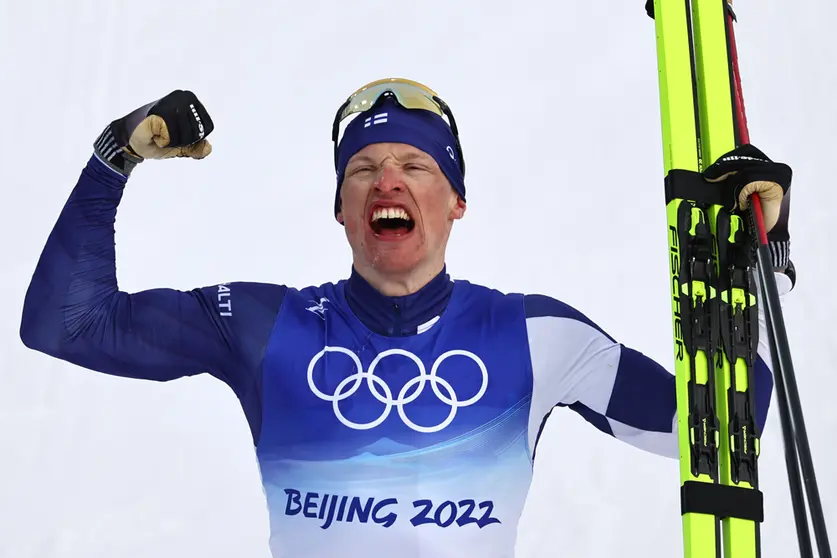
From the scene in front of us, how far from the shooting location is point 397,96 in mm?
3049

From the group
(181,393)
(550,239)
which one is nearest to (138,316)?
(181,393)

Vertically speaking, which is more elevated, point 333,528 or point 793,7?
point 793,7

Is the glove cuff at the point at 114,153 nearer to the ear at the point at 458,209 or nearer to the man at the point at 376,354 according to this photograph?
the man at the point at 376,354

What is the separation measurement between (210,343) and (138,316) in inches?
6.7

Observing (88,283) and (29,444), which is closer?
(88,283)

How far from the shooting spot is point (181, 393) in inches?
156

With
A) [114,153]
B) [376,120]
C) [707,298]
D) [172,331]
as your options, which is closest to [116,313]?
[172,331]

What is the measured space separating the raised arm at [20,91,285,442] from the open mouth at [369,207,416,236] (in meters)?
0.28

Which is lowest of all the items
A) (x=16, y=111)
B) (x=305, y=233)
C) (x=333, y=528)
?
(x=333, y=528)

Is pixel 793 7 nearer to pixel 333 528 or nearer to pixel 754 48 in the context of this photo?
pixel 754 48

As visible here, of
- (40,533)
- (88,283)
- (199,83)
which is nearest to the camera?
(88,283)

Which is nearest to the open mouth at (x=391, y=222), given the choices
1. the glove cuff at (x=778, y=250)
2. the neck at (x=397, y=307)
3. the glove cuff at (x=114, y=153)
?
the neck at (x=397, y=307)

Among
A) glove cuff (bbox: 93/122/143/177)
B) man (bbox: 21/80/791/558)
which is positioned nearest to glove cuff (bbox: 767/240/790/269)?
man (bbox: 21/80/791/558)

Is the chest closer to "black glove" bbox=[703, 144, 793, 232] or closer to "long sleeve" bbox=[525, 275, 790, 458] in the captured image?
"long sleeve" bbox=[525, 275, 790, 458]
